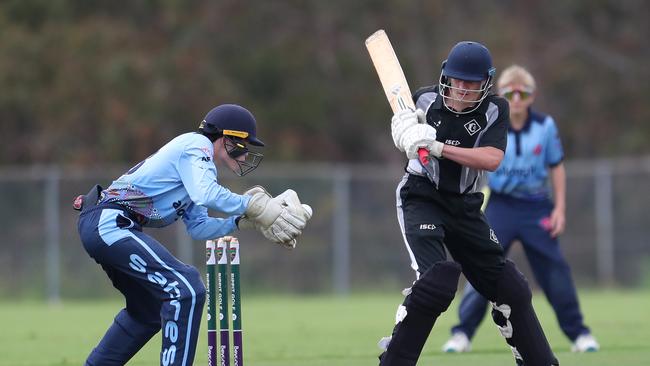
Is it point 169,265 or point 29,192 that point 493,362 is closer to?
point 169,265

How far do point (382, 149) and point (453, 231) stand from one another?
2060 cm

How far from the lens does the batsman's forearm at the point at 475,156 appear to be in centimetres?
688

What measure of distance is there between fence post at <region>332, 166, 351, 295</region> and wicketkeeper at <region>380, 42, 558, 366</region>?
43.3 ft

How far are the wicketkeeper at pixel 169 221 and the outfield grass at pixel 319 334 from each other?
5.74 feet

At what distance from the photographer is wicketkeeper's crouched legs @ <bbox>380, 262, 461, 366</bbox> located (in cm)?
664

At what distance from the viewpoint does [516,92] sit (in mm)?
9891

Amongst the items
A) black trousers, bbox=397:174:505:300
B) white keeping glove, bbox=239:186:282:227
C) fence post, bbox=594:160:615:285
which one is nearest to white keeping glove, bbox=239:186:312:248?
→ white keeping glove, bbox=239:186:282:227

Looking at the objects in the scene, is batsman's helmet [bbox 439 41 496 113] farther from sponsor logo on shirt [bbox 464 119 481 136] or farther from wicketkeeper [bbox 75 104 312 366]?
wicketkeeper [bbox 75 104 312 366]

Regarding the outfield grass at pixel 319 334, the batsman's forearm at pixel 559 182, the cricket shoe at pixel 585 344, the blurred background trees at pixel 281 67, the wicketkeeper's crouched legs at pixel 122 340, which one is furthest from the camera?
the blurred background trees at pixel 281 67

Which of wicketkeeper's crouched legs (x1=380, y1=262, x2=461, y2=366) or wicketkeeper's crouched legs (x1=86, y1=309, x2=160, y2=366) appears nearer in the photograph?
wicketkeeper's crouched legs (x1=380, y1=262, x2=461, y2=366)

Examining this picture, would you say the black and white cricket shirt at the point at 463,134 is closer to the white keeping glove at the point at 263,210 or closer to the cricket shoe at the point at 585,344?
the white keeping glove at the point at 263,210

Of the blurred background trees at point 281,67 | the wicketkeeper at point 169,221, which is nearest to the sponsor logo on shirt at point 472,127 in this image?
the wicketkeeper at point 169,221

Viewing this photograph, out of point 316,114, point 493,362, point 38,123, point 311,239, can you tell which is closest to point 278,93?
point 316,114

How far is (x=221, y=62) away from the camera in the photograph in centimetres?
2677
